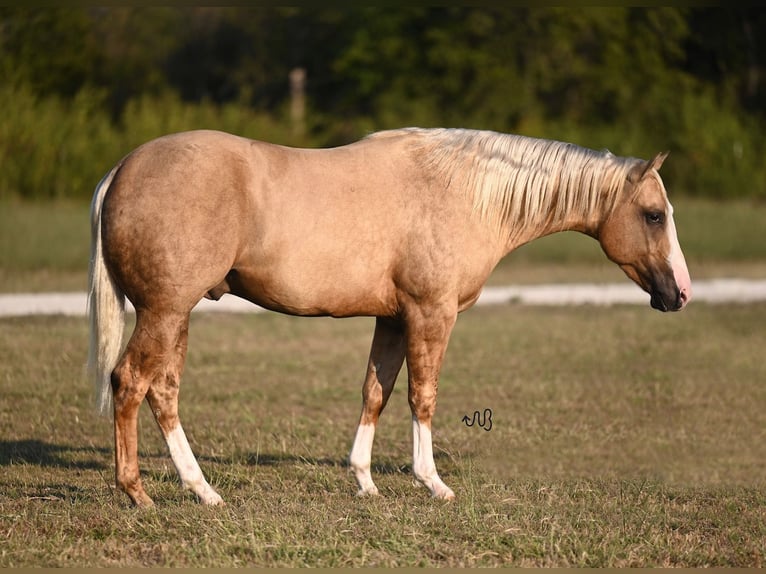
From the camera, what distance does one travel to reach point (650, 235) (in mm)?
Result: 6352

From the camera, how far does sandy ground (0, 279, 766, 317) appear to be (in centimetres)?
1314

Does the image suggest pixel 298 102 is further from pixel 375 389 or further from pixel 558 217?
pixel 375 389

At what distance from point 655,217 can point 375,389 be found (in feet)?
5.98

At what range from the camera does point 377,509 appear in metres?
5.58

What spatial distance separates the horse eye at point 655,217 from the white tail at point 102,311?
2.88 meters

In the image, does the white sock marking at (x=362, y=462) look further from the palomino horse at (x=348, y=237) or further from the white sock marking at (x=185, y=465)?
the white sock marking at (x=185, y=465)

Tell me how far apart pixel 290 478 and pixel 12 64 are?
20658 millimetres

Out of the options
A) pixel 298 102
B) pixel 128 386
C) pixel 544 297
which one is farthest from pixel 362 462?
pixel 298 102

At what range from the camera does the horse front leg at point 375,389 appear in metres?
6.20

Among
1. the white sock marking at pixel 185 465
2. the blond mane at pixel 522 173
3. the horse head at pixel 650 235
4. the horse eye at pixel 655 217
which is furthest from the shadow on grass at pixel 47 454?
the horse eye at pixel 655 217

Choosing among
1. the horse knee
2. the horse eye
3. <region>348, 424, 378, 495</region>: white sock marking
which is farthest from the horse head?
the horse knee

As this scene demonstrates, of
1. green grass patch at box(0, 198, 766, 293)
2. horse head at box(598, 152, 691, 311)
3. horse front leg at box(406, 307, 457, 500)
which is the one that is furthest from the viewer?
green grass patch at box(0, 198, 766, 293)

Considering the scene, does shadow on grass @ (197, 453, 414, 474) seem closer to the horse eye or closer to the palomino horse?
the palomino horse

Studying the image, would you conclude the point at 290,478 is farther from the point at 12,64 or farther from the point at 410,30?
the point at 410,30
